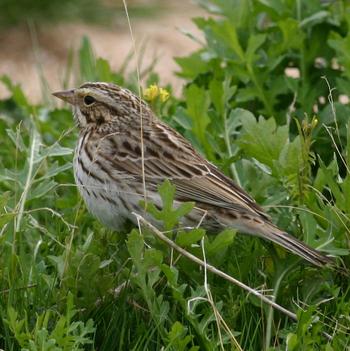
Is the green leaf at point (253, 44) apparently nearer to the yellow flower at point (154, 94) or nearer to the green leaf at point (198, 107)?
the green leaf at point (198, 107)

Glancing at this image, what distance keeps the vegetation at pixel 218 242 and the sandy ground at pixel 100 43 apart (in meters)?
3.48

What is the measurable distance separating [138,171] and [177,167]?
7.1 inches

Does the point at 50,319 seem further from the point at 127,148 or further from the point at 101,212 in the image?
the point at 127,148

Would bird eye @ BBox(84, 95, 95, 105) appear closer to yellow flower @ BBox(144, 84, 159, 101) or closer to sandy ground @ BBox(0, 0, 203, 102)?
yellow flower @ BBox(144, 84, 159, 101)

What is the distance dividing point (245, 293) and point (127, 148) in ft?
3.20

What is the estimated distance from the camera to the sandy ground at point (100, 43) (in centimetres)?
1023

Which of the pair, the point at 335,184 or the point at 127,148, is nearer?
the point at 335,184

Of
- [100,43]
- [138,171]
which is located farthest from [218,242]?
[100,43]

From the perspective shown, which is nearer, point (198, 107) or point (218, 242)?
point (218, 242)

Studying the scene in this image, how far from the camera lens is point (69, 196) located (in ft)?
19.8

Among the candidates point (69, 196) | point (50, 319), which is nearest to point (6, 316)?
point (50, 319)

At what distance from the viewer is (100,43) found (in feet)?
35.6

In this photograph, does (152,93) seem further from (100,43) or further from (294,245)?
(100,43)

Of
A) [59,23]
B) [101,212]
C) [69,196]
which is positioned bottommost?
[59,23]
